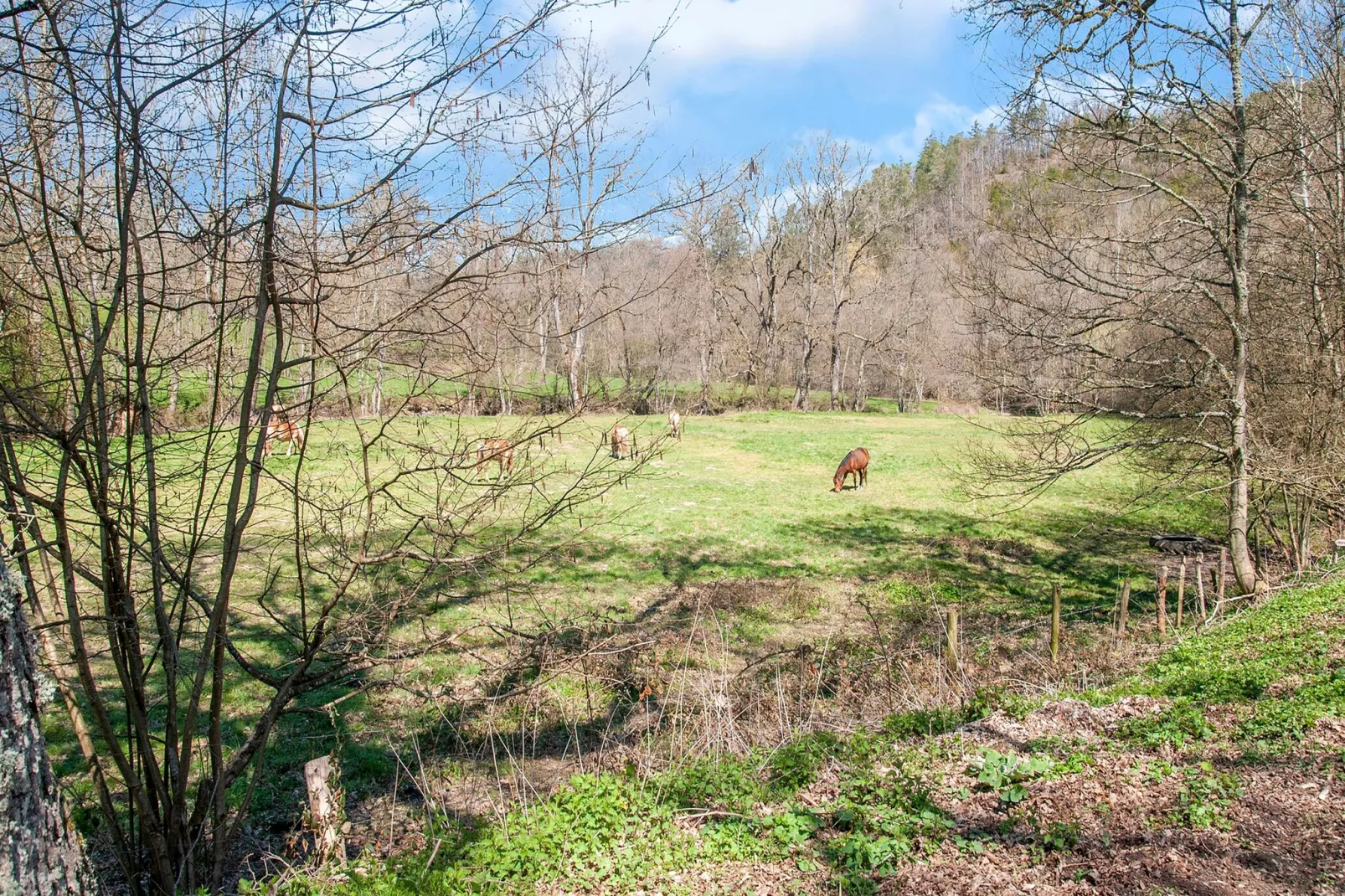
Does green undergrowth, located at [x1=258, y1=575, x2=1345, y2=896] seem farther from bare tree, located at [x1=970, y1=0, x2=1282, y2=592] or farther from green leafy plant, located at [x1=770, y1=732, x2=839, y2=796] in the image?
bare tree, located at [x1=970, y1=0, x2=1282, y2=592]

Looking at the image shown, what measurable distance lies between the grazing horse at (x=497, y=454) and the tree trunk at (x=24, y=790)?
6.16 feet

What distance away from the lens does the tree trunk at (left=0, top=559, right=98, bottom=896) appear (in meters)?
2.11

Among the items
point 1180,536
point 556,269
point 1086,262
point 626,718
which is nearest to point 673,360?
point 1180,536

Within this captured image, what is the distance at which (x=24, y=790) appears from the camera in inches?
84.8

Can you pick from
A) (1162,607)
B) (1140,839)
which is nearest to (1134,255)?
(1162,607)

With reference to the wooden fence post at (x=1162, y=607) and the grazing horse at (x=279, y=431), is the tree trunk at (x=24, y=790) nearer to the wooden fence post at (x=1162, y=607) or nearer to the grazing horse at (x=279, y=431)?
the grazing horse at (x=279, y=431)

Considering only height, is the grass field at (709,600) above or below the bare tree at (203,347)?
below

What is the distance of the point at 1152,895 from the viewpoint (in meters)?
3.13

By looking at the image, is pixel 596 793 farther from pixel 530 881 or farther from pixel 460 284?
pixel 460 284

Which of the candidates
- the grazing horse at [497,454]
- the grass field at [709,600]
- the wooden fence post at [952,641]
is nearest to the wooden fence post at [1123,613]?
the grass field at [709,600]

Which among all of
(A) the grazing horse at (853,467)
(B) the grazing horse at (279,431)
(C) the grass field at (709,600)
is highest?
(B) the grazing horse at (279,431)

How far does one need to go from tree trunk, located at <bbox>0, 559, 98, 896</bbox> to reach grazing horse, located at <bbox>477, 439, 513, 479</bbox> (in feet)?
6.16

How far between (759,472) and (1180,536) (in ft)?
33.2

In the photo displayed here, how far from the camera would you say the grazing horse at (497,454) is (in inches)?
155
